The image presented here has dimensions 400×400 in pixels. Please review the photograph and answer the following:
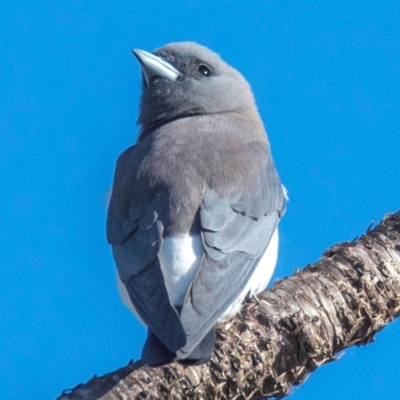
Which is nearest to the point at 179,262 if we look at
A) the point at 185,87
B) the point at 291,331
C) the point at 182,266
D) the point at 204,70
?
the point at 182,266

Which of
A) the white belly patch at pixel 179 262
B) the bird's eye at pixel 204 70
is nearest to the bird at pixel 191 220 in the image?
the white belly patch at pixel 179 262

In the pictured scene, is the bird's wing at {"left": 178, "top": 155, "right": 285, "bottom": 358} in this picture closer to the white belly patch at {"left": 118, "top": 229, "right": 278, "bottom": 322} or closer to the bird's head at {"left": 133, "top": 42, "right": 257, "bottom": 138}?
the white belly patch at {"left": 118, "top": 229, "right": 278, "bottom": 322}

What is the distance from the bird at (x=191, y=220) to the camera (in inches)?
225

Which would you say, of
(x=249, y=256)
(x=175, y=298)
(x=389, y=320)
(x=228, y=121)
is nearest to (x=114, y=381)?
(x=175, y=298)

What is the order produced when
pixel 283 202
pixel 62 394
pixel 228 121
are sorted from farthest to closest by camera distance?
pixel 228 121 → pixel 283 202 → pixel 62 394

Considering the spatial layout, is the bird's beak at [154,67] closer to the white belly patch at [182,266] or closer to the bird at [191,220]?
the bird at [191,220]

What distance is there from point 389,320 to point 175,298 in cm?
144

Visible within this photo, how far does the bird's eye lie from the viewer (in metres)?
8.80

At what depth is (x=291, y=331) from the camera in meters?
5.91

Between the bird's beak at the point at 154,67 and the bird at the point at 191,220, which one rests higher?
the bird's beak at the point at 154,67

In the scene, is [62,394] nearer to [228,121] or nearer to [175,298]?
[175,298]

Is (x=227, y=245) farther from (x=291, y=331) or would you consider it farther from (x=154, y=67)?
(x=154, y=67)

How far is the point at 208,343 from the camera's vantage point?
5453 millimetres

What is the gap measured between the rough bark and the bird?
0.22 meters
